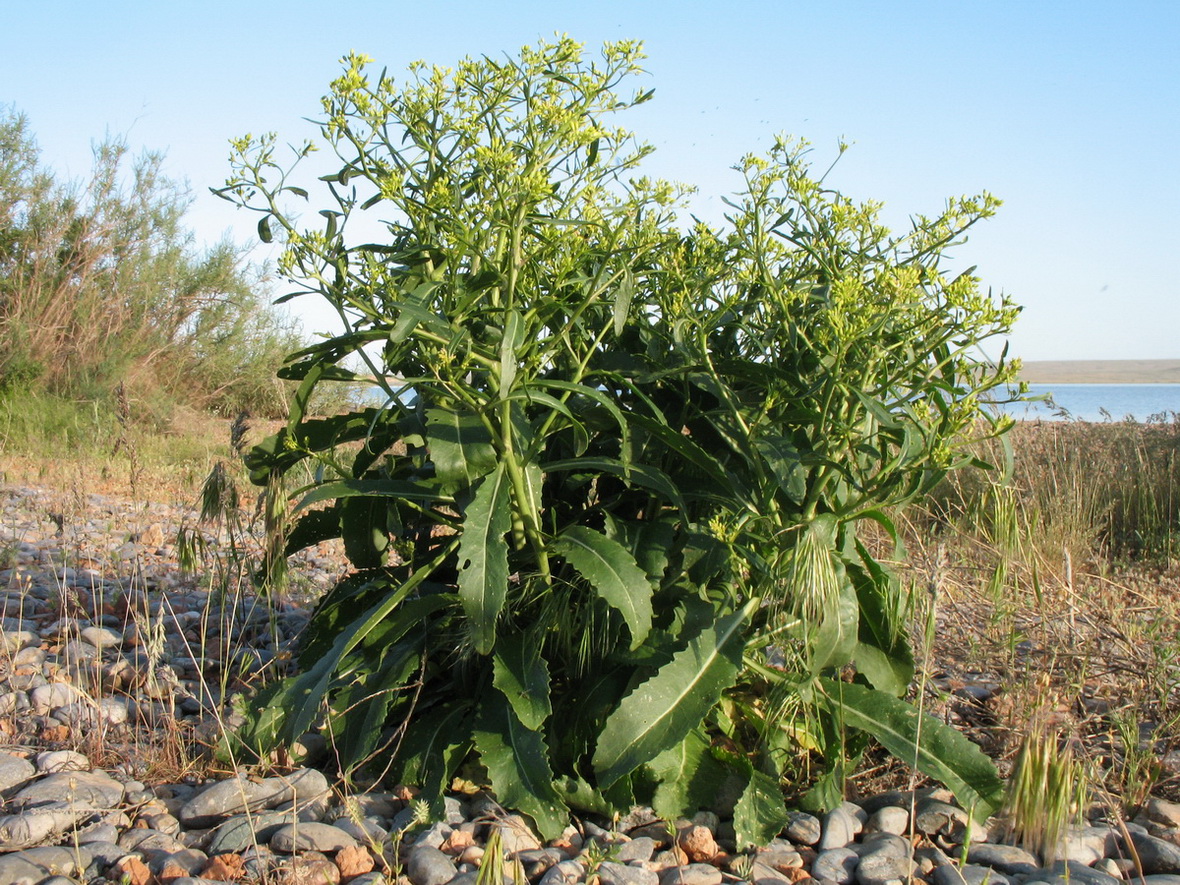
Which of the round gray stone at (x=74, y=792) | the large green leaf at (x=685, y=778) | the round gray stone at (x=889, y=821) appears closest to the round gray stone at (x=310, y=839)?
the round gray stone at (x=74, y=792)

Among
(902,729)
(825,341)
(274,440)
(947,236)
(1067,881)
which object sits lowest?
(1067,881)

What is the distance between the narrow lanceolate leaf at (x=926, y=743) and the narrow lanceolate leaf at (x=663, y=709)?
40 centimetres

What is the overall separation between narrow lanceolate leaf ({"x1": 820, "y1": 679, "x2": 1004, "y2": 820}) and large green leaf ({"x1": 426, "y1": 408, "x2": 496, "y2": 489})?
1.07m

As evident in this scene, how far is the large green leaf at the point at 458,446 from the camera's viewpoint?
2188 millimetres

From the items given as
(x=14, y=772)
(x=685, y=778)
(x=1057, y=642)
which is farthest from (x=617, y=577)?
(x=1057, y=642)

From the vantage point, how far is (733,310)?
2.51m

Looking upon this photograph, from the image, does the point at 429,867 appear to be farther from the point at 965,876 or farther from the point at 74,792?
the point at 965,876

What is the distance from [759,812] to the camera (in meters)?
2.29

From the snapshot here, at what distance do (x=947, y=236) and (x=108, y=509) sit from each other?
511 centimetres

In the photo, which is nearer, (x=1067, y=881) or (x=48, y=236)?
(x=1067, y=881)

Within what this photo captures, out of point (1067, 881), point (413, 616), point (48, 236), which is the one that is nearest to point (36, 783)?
point (413, 616)

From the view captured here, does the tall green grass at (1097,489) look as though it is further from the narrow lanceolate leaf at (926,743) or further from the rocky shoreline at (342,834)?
the rocky shoreline at (342,834)

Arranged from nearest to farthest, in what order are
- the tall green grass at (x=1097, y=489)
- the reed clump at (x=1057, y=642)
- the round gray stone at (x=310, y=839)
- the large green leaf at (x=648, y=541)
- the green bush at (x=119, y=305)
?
the round gray stone at (x=310, y=839) < the large green leaf at (x=648, y=541) < the reed clump at (x=1057, y=642) < the tall green grass at (x=1097, y=489) < the green bush at (x=119, y=305)

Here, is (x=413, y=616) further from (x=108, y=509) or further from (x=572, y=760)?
(x=108, y=509)
